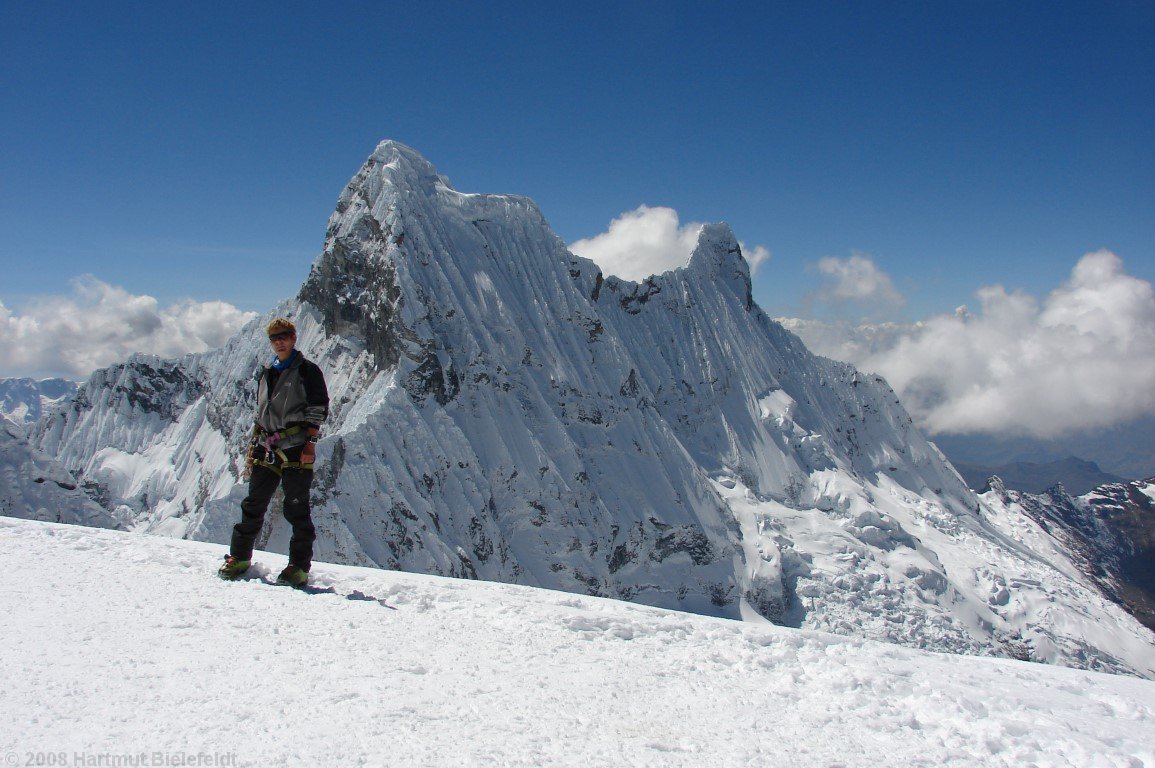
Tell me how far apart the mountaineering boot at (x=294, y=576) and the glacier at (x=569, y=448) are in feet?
172

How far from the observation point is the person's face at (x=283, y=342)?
908cm

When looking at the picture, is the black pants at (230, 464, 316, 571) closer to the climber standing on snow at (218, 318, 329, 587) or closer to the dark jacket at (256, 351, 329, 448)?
the climber standing on snow at (218, 318, 329, 587)

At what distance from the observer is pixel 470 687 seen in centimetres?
601

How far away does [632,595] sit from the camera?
88.6 meters

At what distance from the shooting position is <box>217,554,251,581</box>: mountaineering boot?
8484 mm

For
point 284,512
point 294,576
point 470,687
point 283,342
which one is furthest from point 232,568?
point 470,687

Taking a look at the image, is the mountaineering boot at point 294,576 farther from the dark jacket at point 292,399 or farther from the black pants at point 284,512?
the dark jacket at point 292,399

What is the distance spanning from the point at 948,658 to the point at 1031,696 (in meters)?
1.09

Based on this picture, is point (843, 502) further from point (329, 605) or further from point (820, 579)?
point (329, 605)

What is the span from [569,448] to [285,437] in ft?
262

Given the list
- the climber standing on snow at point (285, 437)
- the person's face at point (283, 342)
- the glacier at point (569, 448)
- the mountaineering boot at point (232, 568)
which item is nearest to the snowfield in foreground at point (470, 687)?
the mountaineering boot at point (232, 568)

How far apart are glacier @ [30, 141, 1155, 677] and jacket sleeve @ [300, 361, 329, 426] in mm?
52442

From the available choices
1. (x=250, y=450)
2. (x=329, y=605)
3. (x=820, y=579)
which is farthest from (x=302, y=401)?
(x=820, y=579)

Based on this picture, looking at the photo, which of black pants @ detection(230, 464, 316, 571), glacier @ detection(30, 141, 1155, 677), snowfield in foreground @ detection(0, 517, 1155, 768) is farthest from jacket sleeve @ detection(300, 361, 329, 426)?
glacier @ detection(30, 141, 1155, 677)
